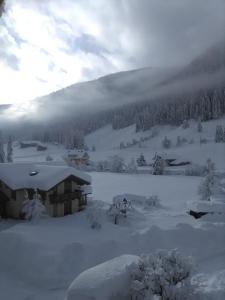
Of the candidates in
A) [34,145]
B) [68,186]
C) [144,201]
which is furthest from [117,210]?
[34,145]

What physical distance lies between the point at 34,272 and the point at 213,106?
180 m

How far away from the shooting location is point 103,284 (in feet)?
49.1

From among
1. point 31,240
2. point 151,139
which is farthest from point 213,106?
point 31,240

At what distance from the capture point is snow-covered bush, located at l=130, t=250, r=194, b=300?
15250 mm

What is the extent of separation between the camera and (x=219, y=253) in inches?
1222

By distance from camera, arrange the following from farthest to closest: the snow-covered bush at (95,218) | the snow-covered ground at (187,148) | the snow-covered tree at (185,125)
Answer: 1. the snow-covered tree at (185,125)
2. the snow-covered ground at (187,148)
3. the snow-covered bush at (95,218)

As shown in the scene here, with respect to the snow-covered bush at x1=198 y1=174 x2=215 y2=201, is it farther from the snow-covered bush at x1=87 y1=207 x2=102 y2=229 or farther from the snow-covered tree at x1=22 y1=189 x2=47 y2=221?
the snow-covered tree at x1=22 y1=189 x2=47 y2=221

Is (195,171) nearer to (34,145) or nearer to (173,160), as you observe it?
(173,160)

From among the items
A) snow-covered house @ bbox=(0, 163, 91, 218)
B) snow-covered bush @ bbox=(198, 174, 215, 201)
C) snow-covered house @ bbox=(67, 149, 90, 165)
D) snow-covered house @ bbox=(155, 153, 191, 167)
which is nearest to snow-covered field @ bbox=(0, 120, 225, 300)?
snow-covered house @ bbox=(0, 163, 91, 218)

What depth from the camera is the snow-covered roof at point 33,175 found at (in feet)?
120

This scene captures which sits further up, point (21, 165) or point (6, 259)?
point (21, 165)

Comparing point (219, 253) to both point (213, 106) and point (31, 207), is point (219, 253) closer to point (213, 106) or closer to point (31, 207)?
point (31, 207)

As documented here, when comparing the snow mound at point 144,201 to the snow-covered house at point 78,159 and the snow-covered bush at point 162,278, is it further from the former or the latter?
the snow-covered house at point 78,159

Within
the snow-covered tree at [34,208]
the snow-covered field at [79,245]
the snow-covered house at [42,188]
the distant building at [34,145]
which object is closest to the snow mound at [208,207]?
the snow-covered field at [79,245]
